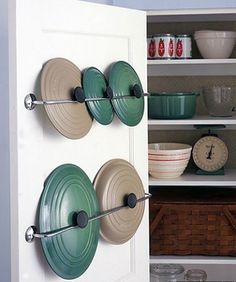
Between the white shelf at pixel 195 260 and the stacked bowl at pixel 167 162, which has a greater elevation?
the stacked bowl at pixel 167 162

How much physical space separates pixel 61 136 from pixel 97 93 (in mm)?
197

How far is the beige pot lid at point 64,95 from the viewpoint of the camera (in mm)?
1531

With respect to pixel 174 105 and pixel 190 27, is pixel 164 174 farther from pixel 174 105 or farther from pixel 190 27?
pixel 190 27

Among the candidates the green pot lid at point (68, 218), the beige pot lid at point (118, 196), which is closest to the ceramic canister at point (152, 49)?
the beige pot lid at point (118, 196)

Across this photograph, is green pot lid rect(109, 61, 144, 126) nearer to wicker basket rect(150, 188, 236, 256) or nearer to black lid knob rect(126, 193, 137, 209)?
black lid knob rect(126, 193, 137, 209)

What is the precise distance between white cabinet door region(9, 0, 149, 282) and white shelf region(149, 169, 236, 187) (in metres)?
0.30

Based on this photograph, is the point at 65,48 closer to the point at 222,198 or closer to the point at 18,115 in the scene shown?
the point at 18,115

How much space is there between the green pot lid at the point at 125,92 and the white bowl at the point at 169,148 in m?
0.44

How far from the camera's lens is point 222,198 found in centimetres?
242

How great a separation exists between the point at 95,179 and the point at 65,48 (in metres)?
0.42

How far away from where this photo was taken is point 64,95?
5.20 feet

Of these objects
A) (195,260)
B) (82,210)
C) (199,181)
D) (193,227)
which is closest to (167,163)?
(199,181)

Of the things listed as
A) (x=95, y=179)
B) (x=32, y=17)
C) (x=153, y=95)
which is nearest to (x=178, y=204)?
(x=153, y=95)

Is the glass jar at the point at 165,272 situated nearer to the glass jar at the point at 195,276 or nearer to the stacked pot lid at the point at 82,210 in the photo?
the glass jar at the point at 195,276
